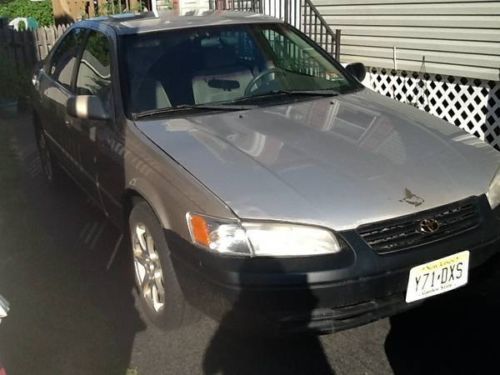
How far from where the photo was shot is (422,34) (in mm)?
6520

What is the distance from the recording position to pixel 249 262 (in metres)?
2.48

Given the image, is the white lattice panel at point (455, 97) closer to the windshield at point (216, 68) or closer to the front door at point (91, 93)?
the windshield at point (216, 68)

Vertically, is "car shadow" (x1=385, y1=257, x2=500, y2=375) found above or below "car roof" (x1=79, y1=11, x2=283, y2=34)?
below

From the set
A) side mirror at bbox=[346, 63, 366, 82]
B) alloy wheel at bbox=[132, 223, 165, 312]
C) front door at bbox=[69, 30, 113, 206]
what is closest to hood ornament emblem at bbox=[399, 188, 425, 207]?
alloy wheel at bbox=[132, 223, 165, 312]

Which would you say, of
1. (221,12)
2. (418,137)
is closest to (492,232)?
(418,137)

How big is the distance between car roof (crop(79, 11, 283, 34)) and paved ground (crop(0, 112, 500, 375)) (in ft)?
5.33

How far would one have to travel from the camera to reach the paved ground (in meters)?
2.88

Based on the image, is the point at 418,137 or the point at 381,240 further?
the point at 418,137

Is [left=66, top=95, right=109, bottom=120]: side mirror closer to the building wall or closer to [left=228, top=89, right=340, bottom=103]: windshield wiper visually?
[left=228, top=89, right=340, bottom=103]: windshield wiper

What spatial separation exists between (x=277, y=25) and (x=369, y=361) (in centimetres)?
264

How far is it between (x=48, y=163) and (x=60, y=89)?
4.12 ft

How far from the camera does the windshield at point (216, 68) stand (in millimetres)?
3617

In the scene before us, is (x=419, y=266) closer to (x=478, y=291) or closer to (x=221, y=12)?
(x=478, y=291)

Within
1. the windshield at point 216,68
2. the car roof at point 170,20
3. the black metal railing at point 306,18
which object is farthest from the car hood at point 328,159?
the black metal railing at point 306,18
